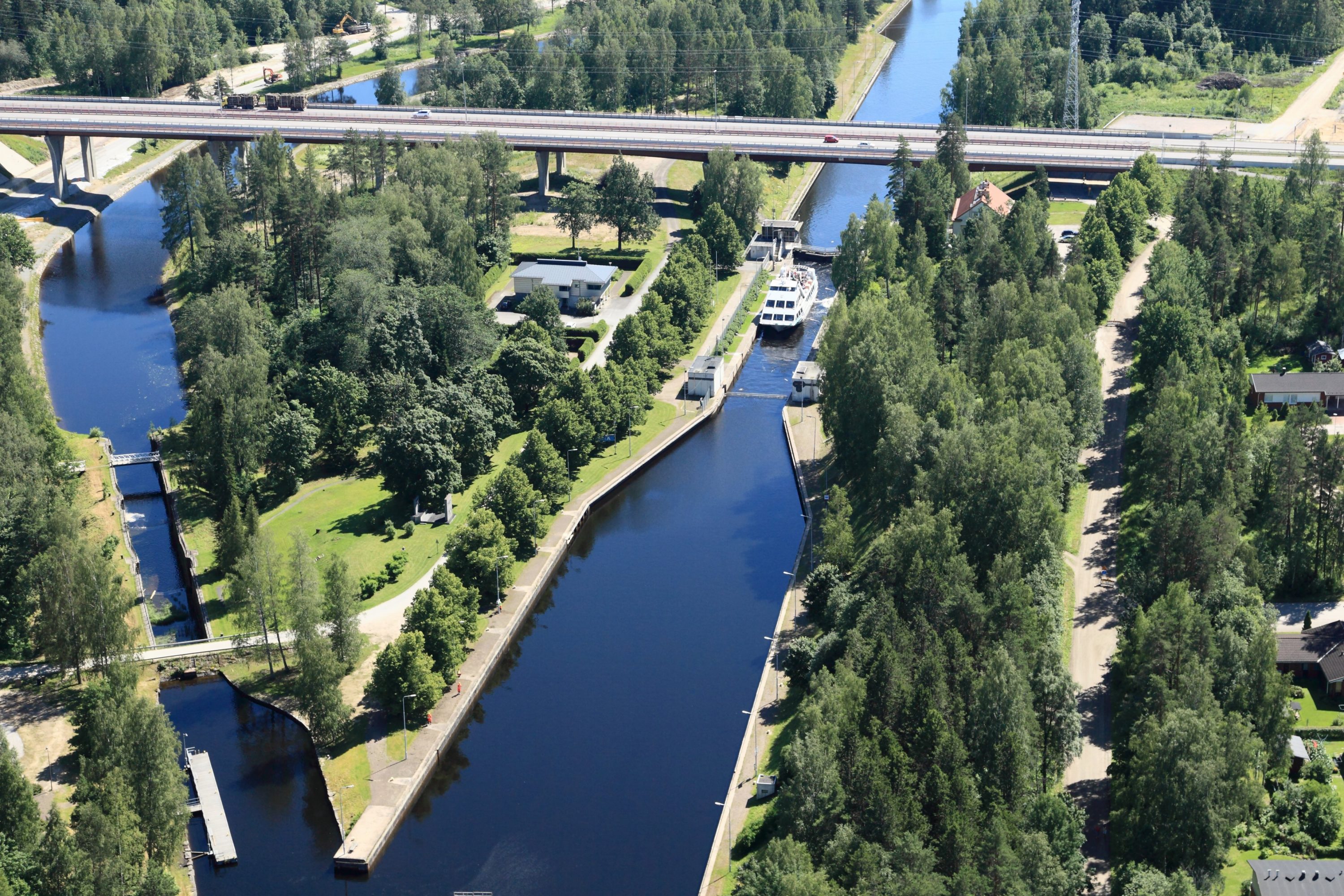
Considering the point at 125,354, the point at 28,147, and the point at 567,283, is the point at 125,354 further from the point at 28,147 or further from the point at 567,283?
the point at 28,147

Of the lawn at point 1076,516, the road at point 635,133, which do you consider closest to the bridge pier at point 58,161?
the road at point 635,133

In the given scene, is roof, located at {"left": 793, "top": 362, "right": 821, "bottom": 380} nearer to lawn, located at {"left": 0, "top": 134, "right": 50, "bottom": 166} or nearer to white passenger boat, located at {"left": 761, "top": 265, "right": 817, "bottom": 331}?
white passenger boat, located at {"left": 761, "top": 265, "right": 817, "bottom": 331}

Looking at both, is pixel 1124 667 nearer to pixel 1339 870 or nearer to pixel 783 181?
pixel 1339 870

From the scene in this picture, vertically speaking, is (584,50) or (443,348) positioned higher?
(584,50)

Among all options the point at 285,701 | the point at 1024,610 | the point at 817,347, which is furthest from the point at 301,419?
the point at 1024,610

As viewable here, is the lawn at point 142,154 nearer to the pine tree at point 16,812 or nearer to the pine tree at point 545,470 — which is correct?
the pine tree at point 545,470

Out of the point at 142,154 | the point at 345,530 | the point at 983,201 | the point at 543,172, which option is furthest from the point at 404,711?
the point at 142,154
